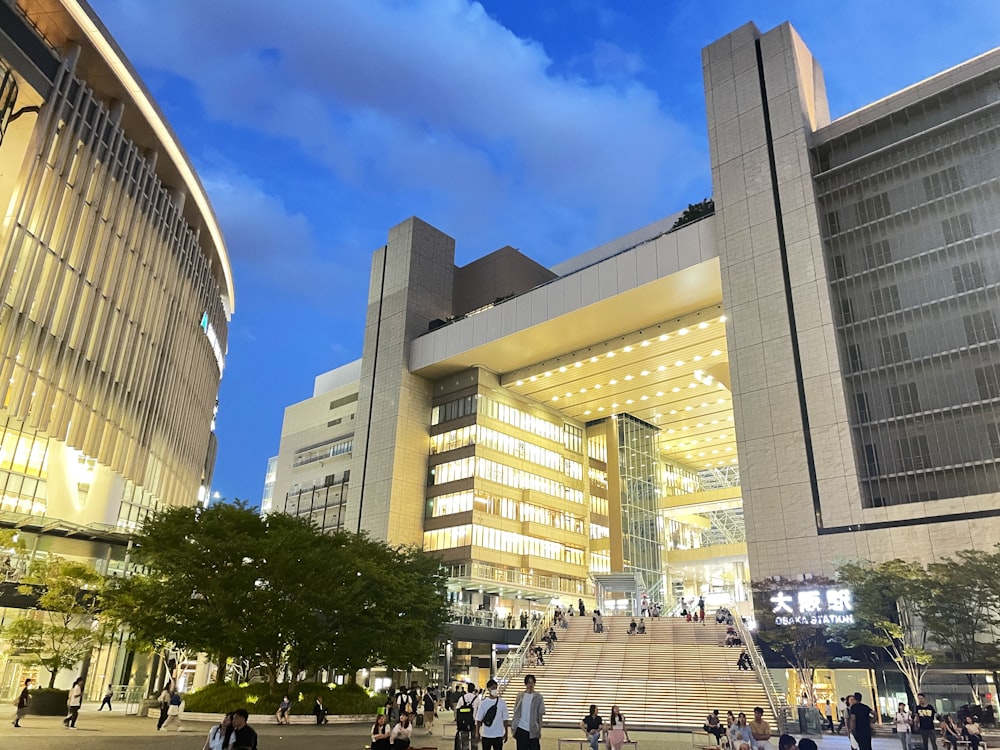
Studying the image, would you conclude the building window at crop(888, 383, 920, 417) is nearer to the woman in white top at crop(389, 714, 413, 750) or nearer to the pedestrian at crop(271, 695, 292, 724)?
the pedestrian at crop(271, 695, 292, 724)

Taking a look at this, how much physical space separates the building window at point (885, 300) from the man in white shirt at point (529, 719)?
4218cm

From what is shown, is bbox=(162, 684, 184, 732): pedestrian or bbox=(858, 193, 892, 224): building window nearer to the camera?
bbox=(162, 684, 184, 732): pedestrian

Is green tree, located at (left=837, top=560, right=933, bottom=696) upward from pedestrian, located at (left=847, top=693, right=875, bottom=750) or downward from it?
upward

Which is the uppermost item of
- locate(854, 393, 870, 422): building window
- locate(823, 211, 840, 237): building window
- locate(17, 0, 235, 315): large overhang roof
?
locate(17, 0, 235, 315): large overhang roof

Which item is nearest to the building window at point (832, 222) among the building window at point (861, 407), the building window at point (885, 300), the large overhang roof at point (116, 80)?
the building window at point (885, 300)

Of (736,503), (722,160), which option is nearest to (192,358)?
(722,160)

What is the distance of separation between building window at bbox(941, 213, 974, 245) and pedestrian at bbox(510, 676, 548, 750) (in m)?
44.3

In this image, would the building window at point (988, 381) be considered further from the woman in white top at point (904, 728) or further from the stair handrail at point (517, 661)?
the stair handrail at point (517, 661)

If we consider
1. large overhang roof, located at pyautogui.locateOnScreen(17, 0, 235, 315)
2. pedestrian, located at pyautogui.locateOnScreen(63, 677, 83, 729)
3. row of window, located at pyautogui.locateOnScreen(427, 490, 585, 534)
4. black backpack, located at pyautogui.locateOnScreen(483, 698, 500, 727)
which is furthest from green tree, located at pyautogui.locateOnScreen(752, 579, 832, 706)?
large overhang roof, located at pyautogui.locateOnScreen(17, 0, 235, 315)

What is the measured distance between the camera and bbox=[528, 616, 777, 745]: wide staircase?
103 ft

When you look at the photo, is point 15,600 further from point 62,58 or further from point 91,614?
point 62,58

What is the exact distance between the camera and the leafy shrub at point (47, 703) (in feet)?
97.0

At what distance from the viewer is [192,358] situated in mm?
58719

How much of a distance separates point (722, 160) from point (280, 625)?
44717 millimetres
